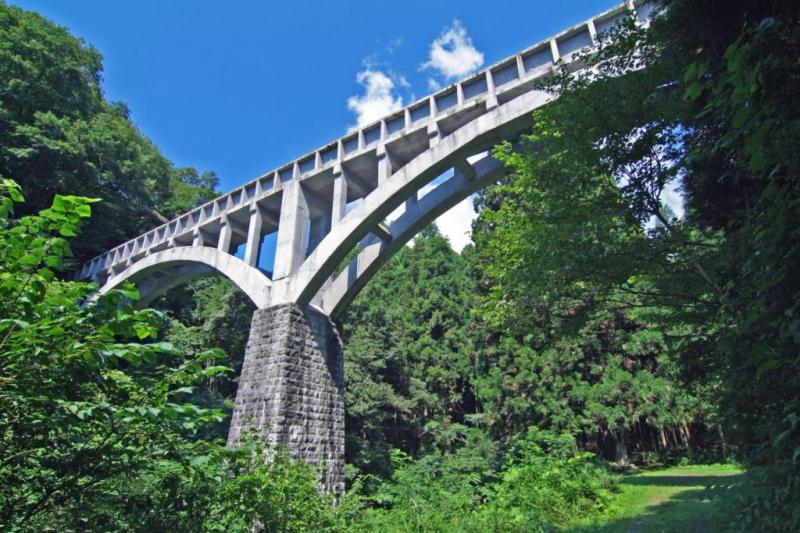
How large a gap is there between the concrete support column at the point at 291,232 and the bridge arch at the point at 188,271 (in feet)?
2.29

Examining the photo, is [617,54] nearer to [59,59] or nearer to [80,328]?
[80,328]

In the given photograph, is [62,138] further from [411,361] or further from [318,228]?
[411,361]

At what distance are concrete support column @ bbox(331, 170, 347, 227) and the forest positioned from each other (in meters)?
4.11

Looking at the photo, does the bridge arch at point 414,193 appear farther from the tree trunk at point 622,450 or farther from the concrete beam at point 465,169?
the tree trunk at point 622,450

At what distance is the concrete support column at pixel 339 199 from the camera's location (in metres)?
12.1

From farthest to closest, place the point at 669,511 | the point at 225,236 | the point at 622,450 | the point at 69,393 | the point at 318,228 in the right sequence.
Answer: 1. the point at 622,450
2. the point at 225,236
3. the point at 318,228
4. the point at 669,511
5. the point at 69,393

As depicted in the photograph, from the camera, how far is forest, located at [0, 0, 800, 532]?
87.2 inches

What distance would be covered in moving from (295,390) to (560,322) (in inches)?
236

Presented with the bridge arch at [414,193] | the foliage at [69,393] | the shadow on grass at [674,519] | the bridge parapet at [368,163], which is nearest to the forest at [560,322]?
the foliage at [69,393]

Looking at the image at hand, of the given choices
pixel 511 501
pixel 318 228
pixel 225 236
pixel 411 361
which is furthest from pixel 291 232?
pixel 411 361

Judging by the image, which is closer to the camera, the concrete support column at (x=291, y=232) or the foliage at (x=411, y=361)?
the concrete support column at (x=291, y=232)

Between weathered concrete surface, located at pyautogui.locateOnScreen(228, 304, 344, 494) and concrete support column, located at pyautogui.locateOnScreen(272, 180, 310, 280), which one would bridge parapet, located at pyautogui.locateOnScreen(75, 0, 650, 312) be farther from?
weathered concrete surface, located at pyautogui.locateOnScreen(228, 304, 344, 494)

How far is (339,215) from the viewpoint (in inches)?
479

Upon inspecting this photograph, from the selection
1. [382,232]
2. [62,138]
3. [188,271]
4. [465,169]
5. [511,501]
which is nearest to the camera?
[511,501]
